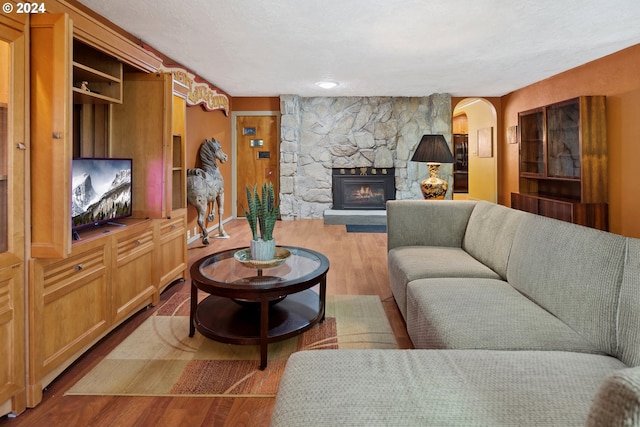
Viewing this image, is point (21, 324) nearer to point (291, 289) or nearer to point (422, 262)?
point (291, 289)

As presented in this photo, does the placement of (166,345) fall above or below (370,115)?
below

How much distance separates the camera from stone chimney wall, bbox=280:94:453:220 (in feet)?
24.1

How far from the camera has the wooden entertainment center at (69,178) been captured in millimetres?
1766

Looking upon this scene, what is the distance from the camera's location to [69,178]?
6.04ft

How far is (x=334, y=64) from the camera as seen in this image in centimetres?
492

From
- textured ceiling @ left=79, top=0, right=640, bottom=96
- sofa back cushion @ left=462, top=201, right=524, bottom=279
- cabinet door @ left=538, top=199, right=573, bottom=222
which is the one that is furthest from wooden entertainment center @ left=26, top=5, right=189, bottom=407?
cabinet door @ left=538, top=199, right=573, bottom=222

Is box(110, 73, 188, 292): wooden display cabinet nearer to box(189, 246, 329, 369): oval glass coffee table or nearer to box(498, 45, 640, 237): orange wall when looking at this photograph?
box(189, 246, 329, 369): oval glass coffee table

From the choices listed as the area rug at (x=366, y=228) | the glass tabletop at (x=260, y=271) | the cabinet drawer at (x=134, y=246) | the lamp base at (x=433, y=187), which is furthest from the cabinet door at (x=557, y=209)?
the cabinet drawer at (x=134, y=246)

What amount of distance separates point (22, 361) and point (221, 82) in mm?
5123

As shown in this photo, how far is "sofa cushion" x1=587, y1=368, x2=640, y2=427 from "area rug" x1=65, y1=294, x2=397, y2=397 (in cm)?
152

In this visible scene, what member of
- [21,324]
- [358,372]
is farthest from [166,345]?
[358,372]

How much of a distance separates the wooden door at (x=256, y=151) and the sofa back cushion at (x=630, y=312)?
6.62 m

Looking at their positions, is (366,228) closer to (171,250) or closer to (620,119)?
(620,119)

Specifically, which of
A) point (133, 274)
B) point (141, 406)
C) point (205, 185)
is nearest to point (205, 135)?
point (205, 185)
